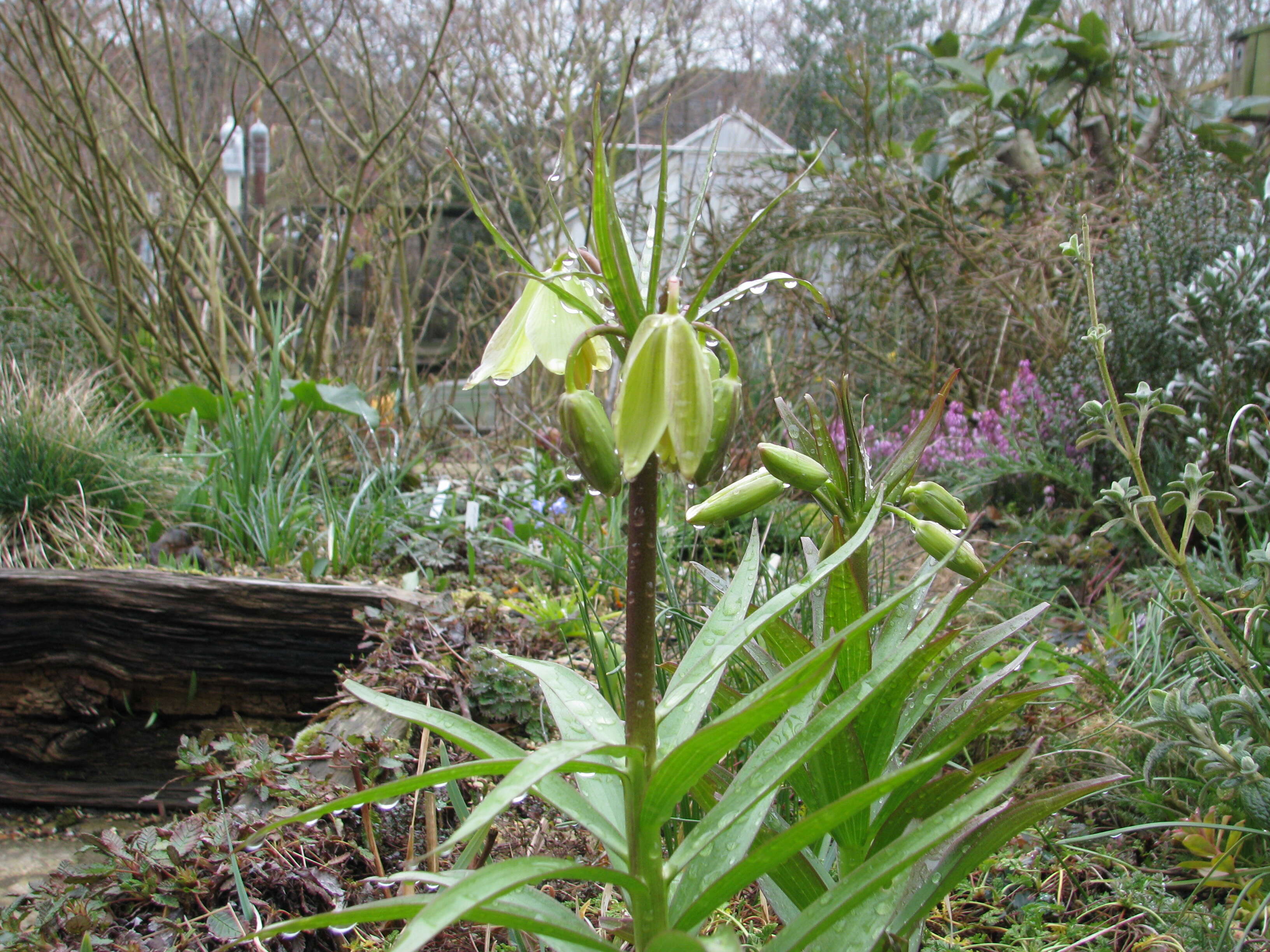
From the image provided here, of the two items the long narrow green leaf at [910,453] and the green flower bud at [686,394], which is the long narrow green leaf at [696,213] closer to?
the green flower bud at [686,394]

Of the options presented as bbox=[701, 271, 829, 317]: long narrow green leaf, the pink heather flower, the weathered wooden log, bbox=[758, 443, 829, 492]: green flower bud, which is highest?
bbox=[701, 271, 829, 317]: long narrow green leaf

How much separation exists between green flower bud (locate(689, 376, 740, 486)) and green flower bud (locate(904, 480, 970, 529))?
1.08 ft

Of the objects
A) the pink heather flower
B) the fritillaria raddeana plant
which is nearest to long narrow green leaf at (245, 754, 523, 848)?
the fritillaria raddeana plant

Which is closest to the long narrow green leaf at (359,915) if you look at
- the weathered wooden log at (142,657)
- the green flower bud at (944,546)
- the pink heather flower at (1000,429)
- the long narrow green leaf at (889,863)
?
the long narrow green leaf at (889,863)

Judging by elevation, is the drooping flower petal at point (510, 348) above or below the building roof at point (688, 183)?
below

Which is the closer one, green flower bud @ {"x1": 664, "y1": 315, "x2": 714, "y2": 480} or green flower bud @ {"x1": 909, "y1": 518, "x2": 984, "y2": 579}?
green flower bud @ {"x1": 664, "y1": 315, "x2": 714, "y2": 480}

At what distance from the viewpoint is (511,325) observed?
988 millimetres

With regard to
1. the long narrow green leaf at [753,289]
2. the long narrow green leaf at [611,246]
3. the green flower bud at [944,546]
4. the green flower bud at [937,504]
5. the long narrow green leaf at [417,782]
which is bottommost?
the long narrow green leaf at [417,782]

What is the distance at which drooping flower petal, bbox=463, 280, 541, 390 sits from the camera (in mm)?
977

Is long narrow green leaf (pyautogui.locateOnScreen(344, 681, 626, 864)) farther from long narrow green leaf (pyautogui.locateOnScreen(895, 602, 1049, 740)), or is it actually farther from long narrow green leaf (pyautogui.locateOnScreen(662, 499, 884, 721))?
long narrow green leaf (pyautogui.locateOnScreen(895, 602, 1049, 740))

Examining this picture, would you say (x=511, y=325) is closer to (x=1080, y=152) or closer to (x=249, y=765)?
(x=249, y=765)

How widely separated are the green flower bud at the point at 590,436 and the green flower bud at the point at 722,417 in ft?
0.29

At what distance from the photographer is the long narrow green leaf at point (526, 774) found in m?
0.63

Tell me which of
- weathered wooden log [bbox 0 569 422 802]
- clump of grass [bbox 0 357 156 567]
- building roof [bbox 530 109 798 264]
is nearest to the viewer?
weathered wooden log [bbox 0 569 422 802]
